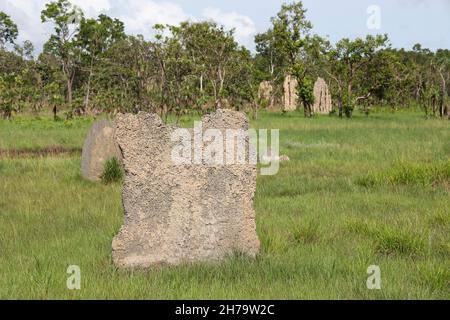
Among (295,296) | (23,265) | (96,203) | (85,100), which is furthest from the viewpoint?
(85,100)

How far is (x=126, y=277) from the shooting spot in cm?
548

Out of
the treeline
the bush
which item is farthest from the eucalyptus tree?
the bush

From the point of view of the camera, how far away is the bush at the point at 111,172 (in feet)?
38.1

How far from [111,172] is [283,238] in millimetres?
5838

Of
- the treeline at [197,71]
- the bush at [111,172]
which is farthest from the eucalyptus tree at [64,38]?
the bush at [111,172]

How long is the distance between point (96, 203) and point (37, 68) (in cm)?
4117

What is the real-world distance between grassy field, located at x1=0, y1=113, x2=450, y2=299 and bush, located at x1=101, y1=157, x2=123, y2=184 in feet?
1.38

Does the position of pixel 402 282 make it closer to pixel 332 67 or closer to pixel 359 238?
pixel 359 238

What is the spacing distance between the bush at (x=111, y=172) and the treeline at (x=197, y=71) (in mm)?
16630
